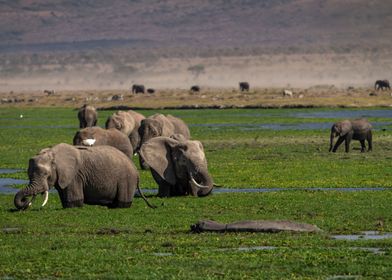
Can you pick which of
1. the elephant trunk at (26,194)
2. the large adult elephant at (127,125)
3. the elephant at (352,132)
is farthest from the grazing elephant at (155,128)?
the elephant trunk at (26,194)

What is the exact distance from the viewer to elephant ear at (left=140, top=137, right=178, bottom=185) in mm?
25938

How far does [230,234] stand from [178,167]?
6823 mm

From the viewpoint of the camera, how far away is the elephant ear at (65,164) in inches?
886

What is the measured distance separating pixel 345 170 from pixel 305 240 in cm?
1334

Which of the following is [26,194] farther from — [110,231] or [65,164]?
[110,231]

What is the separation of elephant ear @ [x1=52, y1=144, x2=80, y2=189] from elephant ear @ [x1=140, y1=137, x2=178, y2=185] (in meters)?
3.18

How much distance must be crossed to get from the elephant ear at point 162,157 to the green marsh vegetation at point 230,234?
0.65 metres

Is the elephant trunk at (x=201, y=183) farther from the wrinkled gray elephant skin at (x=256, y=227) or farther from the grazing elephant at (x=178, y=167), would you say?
the wrinkled gray elephant skin at (x=256, y=227)

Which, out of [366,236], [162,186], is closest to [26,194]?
[162,186]

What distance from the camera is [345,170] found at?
104ft

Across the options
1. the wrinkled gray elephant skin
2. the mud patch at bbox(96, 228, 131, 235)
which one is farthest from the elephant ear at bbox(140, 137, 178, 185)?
the wrinkled gray elephant skin

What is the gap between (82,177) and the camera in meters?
23.0

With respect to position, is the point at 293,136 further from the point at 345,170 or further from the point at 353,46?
the point at 353,46

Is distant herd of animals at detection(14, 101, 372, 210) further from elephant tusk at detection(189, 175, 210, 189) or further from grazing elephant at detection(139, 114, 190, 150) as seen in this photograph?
grazing elephant at detection(139, 114, 190, 150)
